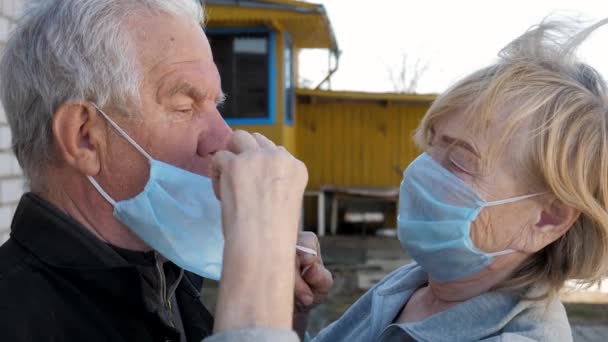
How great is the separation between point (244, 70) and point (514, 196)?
781cm

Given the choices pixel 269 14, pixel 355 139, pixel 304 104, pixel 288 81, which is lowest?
pixel 355 139

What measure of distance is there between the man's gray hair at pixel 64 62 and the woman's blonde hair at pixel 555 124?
974 millimetres

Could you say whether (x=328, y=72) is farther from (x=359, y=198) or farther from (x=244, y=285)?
(x=244, y=285)

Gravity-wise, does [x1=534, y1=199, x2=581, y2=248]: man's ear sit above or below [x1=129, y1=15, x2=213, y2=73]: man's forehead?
below

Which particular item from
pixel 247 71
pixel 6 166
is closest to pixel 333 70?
pixel 247 71

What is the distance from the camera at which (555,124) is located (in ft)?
5.06

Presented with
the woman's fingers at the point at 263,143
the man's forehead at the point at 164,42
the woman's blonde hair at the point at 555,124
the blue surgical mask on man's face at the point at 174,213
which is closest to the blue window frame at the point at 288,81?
the woman's blonde hair at the point at 555,124

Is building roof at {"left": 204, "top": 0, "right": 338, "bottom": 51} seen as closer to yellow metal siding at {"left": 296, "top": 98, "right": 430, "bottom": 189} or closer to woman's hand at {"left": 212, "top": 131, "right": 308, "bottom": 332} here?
yellow metal siding at {"left": 296, "top": 98, "right": 430, "bottom": 189}

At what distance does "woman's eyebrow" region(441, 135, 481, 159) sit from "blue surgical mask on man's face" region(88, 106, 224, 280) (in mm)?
756

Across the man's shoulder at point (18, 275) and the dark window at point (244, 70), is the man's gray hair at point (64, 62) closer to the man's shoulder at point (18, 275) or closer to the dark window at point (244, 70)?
the man's shoulder at point (18, 275)

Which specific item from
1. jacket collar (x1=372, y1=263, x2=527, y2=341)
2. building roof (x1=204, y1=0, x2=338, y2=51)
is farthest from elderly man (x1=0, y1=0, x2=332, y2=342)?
building roof (x1=204, y1=0, x2=338, y2=51)

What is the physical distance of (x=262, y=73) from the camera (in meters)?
9.15

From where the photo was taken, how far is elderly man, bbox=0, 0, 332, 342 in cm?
134

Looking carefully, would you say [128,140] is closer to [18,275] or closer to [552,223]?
[18,275]
